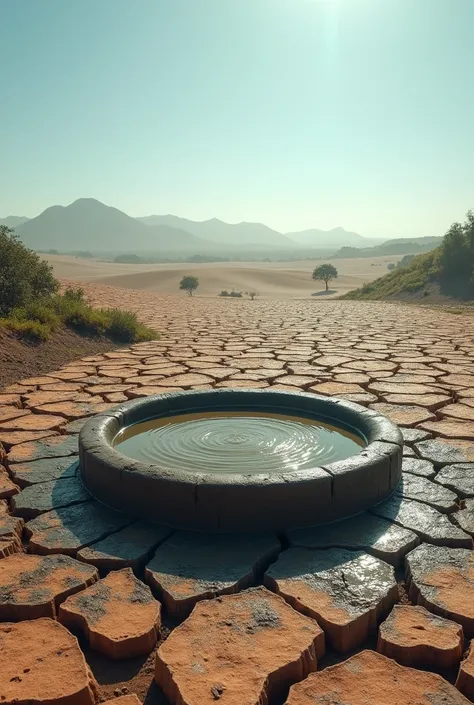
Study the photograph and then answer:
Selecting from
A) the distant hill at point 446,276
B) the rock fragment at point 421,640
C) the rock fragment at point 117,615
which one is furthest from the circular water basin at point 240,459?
the distant hill at point 446,276

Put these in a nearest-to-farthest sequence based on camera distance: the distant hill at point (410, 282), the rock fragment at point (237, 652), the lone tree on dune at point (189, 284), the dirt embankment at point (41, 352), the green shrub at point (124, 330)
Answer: the rock fragment at point (237, 652), the dirt embankment at point (41, 352), the green shrub at point (124, 330), the distant hill at point (410, 282), the lone tree on dune at point (189, 284)

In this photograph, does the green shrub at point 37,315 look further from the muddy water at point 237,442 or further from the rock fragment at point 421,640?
the rock fragment at point 421,640

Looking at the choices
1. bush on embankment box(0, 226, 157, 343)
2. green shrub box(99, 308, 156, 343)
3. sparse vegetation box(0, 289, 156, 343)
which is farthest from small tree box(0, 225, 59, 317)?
green shrub box(99, 308, 156, 343)

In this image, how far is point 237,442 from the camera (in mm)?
2936

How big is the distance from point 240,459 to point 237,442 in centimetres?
23

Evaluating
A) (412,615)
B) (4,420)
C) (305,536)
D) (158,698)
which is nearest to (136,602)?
(158,698)

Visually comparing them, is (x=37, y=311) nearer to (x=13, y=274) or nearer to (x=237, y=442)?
(x=13, y=274)

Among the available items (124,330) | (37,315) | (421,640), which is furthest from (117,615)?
(124,330)

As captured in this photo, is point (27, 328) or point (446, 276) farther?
point (446, 276)

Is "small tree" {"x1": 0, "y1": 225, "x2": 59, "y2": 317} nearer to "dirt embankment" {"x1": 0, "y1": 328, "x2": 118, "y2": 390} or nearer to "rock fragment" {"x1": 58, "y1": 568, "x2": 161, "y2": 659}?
"dirt embankment" {"x1": 0, "y1": 328, "x2": 118, "y2": 390}

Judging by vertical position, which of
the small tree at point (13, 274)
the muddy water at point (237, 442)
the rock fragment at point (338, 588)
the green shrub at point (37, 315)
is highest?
the small tree at point (13, 274)

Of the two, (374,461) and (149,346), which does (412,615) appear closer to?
(374,461)

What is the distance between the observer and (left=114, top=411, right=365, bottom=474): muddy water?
2.67m

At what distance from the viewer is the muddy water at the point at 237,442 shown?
105 inches
